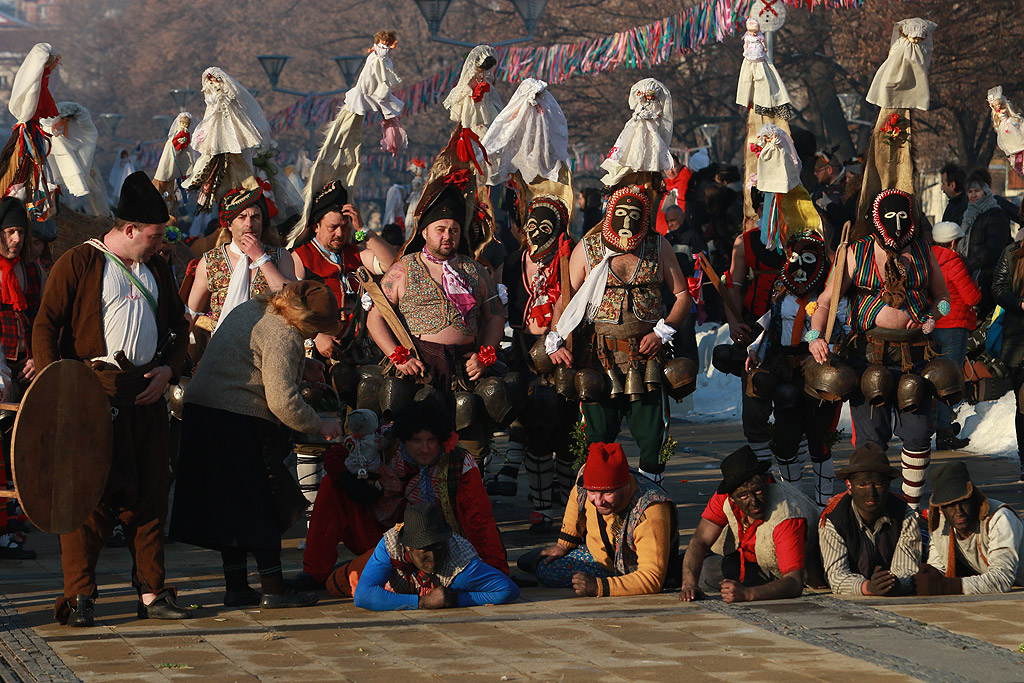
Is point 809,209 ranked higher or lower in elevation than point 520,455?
higher

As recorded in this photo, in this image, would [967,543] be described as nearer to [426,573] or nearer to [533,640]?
[533,640]

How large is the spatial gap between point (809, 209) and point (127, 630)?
5784mm

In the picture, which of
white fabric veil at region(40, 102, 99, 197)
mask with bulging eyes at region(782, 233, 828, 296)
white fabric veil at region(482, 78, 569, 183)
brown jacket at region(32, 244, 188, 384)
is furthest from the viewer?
white fabric veil at region(40, 102, 99, 197)

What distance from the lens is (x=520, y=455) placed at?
1062 centimetres

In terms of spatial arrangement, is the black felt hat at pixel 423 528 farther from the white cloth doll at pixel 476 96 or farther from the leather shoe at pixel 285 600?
the white cloth doll at pixel 476 96

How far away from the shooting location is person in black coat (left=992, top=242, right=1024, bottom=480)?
11.1 metres

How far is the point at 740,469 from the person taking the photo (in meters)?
7.32

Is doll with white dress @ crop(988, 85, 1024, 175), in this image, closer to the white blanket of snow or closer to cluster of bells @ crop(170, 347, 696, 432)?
the white blanket of snow

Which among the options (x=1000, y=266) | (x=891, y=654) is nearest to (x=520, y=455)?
(x=1000, y=266)

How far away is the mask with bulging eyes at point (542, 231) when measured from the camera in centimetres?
1019

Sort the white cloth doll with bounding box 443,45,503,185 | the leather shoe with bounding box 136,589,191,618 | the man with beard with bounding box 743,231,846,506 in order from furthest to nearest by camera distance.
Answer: the white cloth doll with bounding box 443,45,503,185
the man with beard with bounding box 743,231,846,506
the leather shoe with bounding box 136,589,191,618

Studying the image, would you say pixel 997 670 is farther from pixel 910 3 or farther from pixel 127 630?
pixel 910 3

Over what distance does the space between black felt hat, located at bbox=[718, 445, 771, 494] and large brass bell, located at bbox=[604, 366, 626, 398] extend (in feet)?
5.15

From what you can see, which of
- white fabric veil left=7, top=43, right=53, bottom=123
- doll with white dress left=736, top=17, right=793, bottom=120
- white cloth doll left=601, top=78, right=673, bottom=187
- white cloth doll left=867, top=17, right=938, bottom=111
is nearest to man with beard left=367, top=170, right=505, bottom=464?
white cloth doll left=601, top=78, right=673, bottom=187
